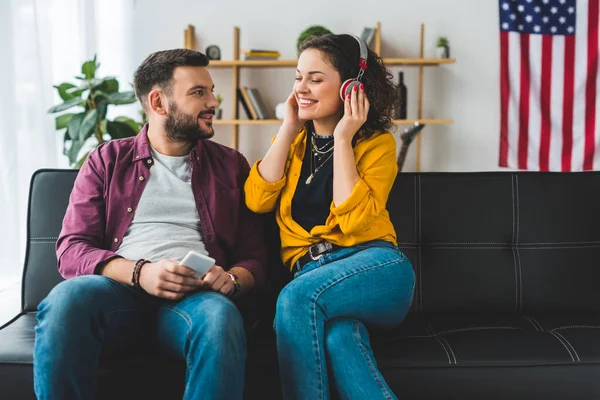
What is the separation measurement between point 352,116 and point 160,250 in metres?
0.58

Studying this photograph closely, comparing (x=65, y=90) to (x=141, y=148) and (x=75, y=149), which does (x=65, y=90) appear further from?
(x=141, y=148)

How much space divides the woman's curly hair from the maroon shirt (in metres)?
0.38

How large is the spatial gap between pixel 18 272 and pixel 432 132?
2675 millimetres

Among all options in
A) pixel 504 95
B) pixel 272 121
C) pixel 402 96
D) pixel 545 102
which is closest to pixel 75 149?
pixel 272 121

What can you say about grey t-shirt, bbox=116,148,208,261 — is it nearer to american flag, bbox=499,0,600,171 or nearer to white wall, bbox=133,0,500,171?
white wall, bbox=133,0,500,171

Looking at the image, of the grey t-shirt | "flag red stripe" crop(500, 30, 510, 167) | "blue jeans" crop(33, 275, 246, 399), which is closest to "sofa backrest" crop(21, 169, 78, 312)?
the grey t-shirt

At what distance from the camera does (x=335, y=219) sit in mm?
1477

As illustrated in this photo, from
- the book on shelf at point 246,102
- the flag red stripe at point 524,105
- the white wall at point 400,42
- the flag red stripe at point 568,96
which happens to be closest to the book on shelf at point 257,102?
the book on shelf at point 246,102

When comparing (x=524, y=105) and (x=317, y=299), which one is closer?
(x=317, y=299)

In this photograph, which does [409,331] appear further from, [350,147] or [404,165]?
[404,165]

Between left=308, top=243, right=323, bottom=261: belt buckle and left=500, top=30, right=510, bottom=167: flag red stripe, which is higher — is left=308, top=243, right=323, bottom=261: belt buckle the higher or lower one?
the lower one

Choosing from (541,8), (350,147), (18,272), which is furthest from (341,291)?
(541,8)

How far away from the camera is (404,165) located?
414cm

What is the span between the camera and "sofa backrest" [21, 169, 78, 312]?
5.55ft
